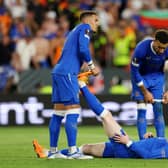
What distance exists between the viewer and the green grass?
10.6m

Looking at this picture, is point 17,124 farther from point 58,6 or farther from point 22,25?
point 58,6

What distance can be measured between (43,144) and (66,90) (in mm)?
3285

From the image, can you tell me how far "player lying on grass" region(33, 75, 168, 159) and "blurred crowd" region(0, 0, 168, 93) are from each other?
9764mm

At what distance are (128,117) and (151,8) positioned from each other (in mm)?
5595

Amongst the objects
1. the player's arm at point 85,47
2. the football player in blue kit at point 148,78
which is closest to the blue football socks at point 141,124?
the football player in blue kit at point 148,78

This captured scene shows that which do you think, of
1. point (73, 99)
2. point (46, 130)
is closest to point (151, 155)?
point (73, 99)

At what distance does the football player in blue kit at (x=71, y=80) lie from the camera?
11398 mm

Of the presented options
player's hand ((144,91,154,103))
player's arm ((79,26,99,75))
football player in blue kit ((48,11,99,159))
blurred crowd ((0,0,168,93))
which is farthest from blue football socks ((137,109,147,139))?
blurred crowd ((0,0,168,93))

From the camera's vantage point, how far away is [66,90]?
1146 centimetres

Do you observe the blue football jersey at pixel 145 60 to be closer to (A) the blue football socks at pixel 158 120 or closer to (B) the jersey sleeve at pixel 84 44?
(A) the blue football socks at pixel 158 120

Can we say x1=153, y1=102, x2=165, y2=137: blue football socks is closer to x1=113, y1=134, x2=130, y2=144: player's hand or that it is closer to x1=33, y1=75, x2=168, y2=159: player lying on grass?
x1=33, y1=75, x2=168, y2=159: player lying on grass

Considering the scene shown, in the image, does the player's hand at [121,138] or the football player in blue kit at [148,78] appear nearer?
the player's hand at [121,138]

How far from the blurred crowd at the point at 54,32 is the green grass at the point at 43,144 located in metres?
2.96

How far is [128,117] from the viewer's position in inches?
776
